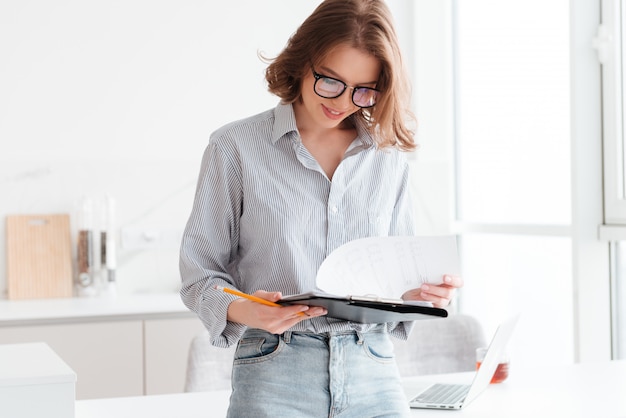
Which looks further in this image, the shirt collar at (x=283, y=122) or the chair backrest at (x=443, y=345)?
the chair backrest at (x=443, y=345)

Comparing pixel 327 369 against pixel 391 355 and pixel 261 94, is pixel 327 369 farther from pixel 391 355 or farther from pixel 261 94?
pixel 261 94

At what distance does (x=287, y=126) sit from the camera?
60.2 inches

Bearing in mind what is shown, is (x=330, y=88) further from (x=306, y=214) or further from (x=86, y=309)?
(x=86, y=309)

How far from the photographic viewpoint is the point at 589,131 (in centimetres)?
308

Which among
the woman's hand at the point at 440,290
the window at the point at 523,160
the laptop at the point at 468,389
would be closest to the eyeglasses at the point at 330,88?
the woman's hand at the point at 440,290

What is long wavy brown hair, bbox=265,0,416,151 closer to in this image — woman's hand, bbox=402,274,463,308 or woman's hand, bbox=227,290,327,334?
woman's hand, bbox=402,274,463,308

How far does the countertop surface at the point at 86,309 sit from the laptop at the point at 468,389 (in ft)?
4.71

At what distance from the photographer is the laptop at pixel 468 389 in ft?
5.99

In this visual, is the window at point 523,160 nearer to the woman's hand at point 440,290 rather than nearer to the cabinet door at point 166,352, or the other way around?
the cabinet door at point 166,352

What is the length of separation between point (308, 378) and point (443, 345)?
1.26 metres

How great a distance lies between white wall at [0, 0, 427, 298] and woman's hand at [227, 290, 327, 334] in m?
2.36

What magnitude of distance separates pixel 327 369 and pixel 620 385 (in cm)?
91

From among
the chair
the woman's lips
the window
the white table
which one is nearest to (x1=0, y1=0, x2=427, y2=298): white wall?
the window

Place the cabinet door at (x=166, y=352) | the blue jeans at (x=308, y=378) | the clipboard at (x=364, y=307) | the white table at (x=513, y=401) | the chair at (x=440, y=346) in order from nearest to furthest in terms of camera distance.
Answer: the clipboard at (x=364, y=307) → the blue jeans at (x=308, y=378) → the white table at (x=513, y=401) → the chair at (x=440, y=346) → the cabinet door at (x=166, y=352)
